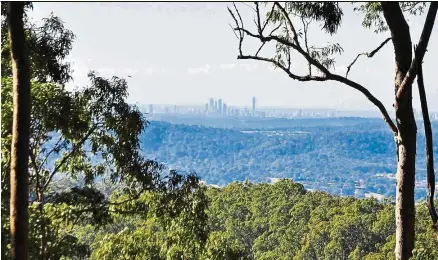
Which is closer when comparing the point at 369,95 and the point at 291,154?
the point at 369,95

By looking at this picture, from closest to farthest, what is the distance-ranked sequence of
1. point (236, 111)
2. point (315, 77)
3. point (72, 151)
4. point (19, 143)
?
point (19, 143), point (315, 77), point (72, 151), point (236, 111)

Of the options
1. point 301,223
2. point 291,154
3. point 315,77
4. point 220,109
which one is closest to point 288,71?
point 315,77

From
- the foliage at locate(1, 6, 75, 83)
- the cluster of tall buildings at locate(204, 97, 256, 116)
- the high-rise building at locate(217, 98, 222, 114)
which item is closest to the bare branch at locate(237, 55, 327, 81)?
the foliage at locate(1, 6, 75, 83)

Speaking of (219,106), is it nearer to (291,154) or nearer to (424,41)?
(291,154)

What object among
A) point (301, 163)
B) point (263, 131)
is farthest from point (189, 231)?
point (263, 131)

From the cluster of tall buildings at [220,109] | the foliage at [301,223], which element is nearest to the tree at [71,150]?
the foliage at [301,223]

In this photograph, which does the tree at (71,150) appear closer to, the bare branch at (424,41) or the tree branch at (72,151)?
the tree branch at (72,151)
